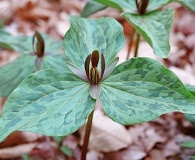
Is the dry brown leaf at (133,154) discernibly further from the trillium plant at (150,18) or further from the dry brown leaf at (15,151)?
the trillium plant at (150,18)

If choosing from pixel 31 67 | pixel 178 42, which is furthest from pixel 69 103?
pixel 178 42

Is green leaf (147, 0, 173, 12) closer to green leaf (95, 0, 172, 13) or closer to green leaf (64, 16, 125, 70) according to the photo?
green leaf (95, 0, 172, 13)

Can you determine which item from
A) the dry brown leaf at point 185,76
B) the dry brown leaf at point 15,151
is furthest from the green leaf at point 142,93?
the dry brown leaf at point 185,76

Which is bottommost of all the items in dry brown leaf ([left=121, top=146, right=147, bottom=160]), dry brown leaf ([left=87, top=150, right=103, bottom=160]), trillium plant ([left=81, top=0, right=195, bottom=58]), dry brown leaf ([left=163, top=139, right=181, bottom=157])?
dry brown leaf ([left=87, top=150, right=103, bottom=160])

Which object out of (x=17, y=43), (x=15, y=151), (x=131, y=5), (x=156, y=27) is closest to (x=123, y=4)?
(x=131, y=5)

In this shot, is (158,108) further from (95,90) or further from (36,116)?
(36,116)

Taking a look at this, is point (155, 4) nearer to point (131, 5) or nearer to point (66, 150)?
point (131, 5)

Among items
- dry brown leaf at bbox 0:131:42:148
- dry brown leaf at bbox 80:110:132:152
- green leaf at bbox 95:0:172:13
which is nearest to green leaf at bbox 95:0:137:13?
green leaf at bbox 95:0:172:13

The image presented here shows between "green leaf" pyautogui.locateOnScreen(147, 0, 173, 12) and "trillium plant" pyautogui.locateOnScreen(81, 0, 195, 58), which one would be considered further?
"green leaf" pyautogui.locateOnScreen(147, 0, 173, 12)
